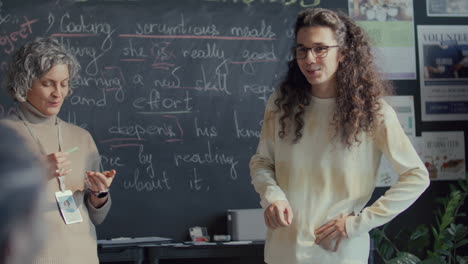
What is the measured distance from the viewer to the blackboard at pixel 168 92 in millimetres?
3961

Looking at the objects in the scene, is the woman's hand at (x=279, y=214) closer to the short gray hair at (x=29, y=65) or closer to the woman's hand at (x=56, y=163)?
the woman's hand at (x=56, y=163)

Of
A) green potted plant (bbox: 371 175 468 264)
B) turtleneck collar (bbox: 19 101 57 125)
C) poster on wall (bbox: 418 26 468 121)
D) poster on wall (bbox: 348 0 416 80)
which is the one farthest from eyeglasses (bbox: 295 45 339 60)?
poster on wall (bbox: 418 26 468 121)

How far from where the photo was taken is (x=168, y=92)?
405cm

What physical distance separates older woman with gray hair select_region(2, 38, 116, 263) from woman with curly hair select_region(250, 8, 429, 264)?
656 millimetres

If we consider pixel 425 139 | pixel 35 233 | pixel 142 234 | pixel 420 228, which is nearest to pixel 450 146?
pixel 425 139

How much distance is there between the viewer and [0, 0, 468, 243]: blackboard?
396 cm

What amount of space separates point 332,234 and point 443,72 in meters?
2.94

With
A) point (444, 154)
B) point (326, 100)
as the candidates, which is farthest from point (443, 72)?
point (326, 100)

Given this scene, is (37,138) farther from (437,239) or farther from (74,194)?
(437,239)

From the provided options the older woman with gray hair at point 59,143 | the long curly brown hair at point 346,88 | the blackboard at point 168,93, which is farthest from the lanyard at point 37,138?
the blackboard at point 168,93

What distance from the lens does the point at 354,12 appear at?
4293 mm

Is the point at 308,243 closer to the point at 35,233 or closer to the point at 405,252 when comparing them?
the point at 35,233

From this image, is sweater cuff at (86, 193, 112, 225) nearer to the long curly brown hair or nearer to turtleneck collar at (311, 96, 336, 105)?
the long curly brown hair

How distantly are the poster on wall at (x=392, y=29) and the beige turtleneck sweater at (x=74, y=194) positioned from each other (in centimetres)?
246
